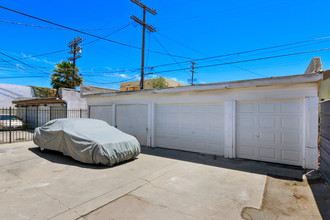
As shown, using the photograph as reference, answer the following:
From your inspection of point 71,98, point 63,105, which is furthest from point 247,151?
point 63,105

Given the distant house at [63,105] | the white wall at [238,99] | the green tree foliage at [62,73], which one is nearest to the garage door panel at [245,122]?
the white wall at [238,99]

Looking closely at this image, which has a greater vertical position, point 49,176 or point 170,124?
point 170,124

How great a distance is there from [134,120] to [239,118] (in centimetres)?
528

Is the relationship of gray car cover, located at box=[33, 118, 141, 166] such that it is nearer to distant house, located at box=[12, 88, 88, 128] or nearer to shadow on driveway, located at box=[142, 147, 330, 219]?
shadow on driveway, located at box=[142, 147, 330, 219]

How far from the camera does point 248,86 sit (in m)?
6.23

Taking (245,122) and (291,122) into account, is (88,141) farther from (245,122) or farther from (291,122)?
(291,122)

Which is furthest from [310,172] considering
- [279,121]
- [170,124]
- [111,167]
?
[111,167]

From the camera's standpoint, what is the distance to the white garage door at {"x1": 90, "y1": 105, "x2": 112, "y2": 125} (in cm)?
1072

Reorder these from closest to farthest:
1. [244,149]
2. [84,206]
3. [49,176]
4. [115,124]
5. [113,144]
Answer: [84,206], [49,176], [113,144], [244,149], [115,124]

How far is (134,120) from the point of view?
9.52 metres

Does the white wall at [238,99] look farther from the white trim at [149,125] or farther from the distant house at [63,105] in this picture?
the distant house at [63,105]

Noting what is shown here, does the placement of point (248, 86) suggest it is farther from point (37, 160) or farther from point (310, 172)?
point (37, 160)

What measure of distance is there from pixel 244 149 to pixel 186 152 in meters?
2.33

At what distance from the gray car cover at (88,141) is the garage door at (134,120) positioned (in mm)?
2566
